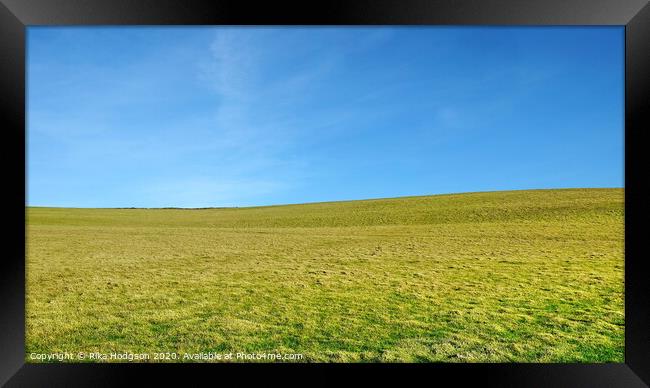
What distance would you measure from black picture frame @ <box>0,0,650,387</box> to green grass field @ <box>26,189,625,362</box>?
23.2 inches

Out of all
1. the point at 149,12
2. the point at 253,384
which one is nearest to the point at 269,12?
the point at 149,12

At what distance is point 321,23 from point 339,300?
3.66 meters

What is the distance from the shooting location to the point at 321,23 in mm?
2539

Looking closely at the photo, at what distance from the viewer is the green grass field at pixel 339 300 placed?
10.7 feet

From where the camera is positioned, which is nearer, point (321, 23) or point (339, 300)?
point (321, 23)

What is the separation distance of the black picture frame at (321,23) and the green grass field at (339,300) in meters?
→ 0.59

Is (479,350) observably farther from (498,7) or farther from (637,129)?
(498,7)

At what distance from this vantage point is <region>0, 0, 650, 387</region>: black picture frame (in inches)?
93.9

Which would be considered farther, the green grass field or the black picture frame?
the green grass field

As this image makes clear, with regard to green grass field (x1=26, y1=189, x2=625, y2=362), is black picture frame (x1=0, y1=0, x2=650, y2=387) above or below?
above

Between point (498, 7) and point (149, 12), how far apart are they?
2.57 meters

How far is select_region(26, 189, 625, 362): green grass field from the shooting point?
128 inches

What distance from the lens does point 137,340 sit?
3.32 m

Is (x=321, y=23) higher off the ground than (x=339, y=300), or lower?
higher
